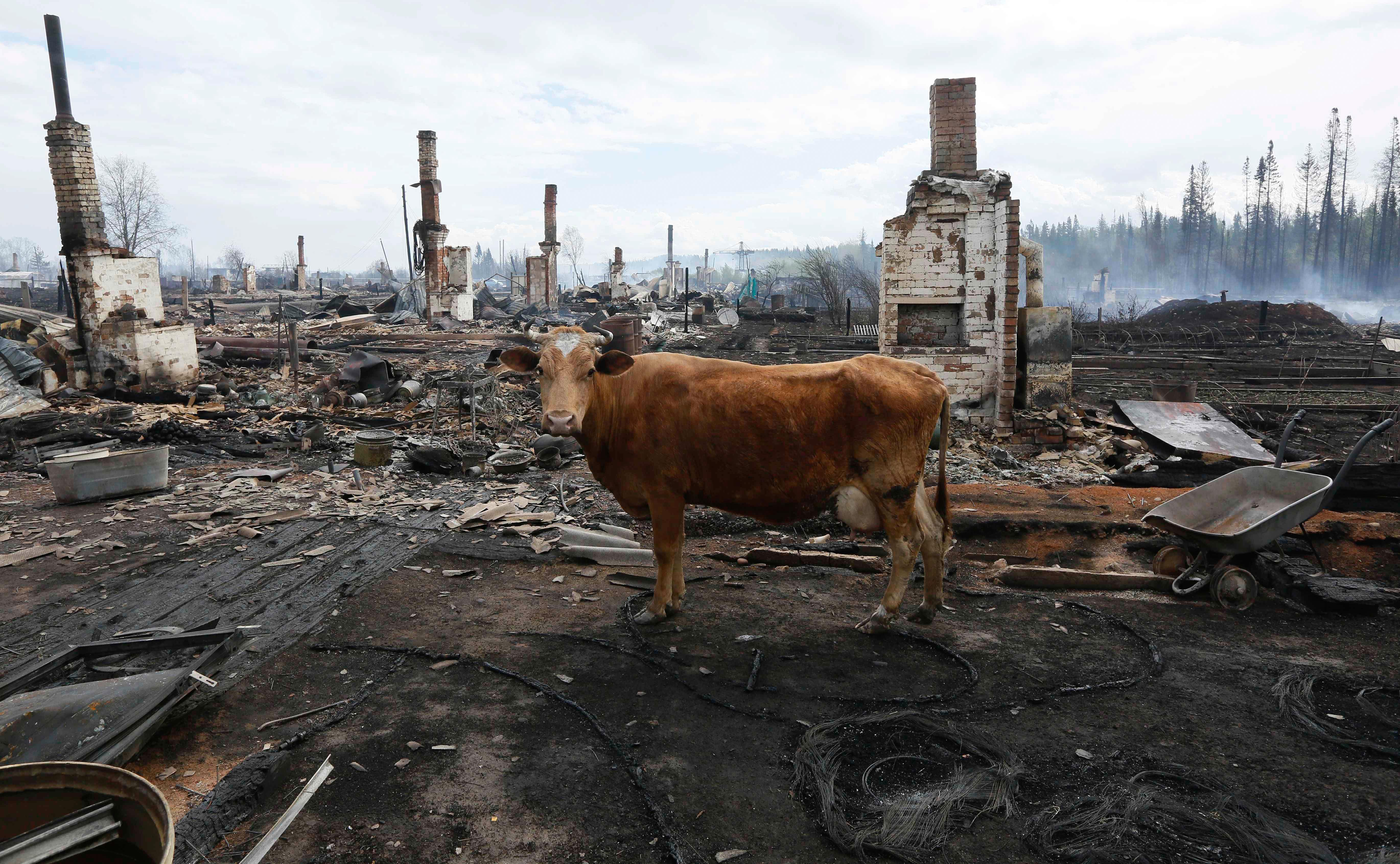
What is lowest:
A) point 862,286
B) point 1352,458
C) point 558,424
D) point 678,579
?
point 678,579

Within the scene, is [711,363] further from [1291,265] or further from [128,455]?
[1291,265]

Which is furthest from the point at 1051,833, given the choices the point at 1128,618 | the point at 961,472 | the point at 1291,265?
the point at 1291,265

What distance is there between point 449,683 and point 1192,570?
5.22m

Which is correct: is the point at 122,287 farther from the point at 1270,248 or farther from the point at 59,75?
the point at 1270,248

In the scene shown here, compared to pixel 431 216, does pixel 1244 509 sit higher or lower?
lower

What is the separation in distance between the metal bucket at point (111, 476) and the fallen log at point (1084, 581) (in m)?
8.71

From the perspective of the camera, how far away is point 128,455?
834 centimetres

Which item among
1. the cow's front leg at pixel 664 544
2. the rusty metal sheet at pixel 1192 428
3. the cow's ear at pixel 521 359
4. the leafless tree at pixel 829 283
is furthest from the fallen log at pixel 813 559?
the leafless tree at pixel 829 283

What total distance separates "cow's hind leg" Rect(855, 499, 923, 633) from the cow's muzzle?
2.04 metres

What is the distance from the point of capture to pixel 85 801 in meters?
2.06

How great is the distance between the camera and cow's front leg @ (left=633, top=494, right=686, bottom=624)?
17.0 feet

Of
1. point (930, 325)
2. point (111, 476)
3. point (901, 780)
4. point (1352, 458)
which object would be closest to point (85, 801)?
point (901, 780)

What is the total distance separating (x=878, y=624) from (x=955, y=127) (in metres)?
8.91

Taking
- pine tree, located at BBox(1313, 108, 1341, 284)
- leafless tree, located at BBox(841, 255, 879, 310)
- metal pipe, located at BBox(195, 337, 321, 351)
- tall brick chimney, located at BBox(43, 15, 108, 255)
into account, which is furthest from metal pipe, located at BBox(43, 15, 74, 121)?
pine tree, located at BBox(1313, 108, 1341, 284)
